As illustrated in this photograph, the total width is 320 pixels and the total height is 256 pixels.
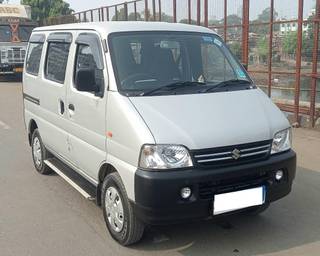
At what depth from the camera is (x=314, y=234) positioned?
4.31m

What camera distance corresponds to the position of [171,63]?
457 centimetres

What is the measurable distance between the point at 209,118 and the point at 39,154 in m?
3.38

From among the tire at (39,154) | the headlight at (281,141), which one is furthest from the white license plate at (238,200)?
the tire at (39,154)

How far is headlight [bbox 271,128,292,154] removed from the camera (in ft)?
13.3

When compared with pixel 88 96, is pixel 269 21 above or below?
above

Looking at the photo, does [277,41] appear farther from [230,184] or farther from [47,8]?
[47,8]

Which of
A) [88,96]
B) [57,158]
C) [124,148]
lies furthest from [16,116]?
[124,148]

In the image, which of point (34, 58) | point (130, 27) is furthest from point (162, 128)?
point (34, 58)

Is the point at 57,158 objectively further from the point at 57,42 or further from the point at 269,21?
the point at 269,21

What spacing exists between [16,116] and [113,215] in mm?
8214

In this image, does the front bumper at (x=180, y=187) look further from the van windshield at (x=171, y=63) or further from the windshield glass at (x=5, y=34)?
the windshield glass at (x=5, y=34)

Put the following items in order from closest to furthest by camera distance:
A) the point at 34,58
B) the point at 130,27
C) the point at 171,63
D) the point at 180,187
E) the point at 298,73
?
the point at 180,187 < the point at 171,63 < the point at 130,27 < the point at 34,58 < the point at 298,73

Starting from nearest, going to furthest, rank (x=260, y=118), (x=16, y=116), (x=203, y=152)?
(x=203, y=152)
(x=260, y=118)
(x=16, y=116)

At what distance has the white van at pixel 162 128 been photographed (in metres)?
3.62
